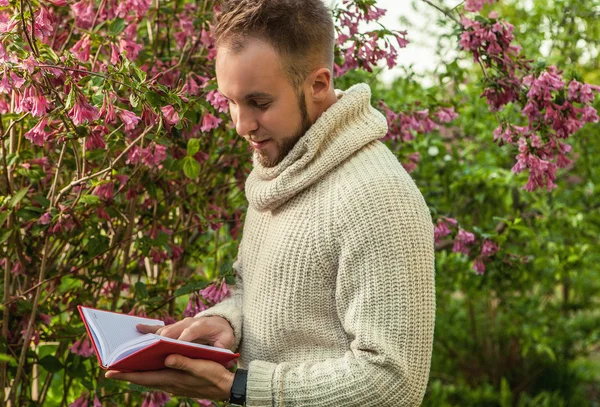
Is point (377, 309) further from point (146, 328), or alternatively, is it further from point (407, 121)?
point (407, 121)

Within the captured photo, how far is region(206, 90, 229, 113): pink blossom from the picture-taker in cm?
231

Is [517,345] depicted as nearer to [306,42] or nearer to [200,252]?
[200,252]

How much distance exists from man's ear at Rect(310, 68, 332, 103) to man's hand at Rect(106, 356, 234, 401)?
65 cm

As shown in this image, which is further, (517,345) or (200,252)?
(517,345)

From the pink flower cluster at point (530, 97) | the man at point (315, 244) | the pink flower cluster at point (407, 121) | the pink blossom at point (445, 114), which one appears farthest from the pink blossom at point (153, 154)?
Result: the pink blossom at point (445, 114)

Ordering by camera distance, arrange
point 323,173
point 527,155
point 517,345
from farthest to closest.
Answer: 1. point 517,345
2. point 527,155
3. point 323,173

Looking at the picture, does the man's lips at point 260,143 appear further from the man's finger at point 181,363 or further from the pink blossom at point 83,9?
the pink blossom at point 83,9

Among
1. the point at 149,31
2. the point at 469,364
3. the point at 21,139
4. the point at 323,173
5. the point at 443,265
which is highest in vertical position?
the point at 149,31

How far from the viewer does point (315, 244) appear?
172 cm

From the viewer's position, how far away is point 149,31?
119 inches

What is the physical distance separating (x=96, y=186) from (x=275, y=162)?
2.77 feet

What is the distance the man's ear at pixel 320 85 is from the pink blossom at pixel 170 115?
483 millimetres

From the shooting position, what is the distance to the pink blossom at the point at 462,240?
116 inches

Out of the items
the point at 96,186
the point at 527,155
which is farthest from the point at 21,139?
the point at 527,155
